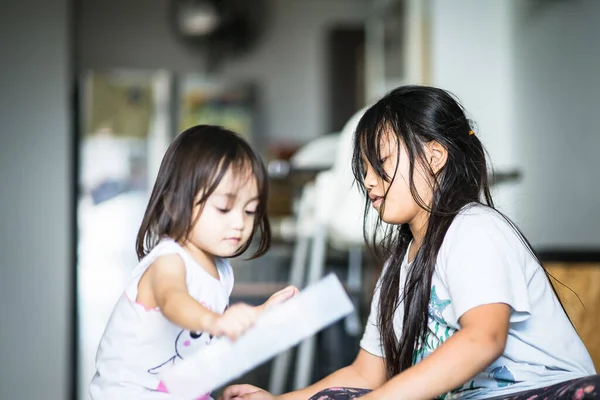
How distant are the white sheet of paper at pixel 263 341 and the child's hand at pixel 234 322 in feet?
0.05

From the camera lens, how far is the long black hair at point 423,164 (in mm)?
1020

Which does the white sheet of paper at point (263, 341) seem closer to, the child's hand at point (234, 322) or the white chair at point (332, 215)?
the child's hand at point (234, 322)

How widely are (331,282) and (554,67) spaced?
A: 2595mm

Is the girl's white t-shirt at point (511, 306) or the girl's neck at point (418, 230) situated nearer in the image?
the girl's white t-shirt at point (511, 306)

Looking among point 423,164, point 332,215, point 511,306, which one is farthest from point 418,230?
point 332,215

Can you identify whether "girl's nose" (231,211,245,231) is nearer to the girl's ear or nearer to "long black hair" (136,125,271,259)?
"long black hair" (136,125,271,259)

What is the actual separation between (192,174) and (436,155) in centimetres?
34

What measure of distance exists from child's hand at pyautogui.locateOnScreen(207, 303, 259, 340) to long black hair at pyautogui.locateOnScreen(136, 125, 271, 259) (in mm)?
189

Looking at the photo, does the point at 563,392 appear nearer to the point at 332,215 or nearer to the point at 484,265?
the point at 484,265

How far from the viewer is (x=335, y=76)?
500 centimetres

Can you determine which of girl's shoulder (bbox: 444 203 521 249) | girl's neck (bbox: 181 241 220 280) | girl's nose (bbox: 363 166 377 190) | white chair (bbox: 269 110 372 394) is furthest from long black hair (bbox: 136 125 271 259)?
white chair (bbox: 269 110 372 394)

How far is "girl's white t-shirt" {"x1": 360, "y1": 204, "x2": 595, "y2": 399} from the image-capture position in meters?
0.92

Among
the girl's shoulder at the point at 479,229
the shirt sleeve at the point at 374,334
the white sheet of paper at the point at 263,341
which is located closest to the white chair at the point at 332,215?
the shirt sleeve at the point at 374,334

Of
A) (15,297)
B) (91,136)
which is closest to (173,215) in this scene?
(15,297)
